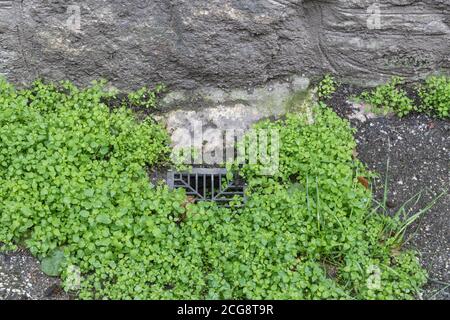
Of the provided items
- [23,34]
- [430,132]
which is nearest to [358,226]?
[430,132]

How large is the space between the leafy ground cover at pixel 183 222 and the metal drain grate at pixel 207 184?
116mm

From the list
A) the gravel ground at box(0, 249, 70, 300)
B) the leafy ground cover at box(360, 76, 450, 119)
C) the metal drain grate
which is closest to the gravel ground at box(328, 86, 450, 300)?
the leafy ground cover at box(360, 76, 450, 119)

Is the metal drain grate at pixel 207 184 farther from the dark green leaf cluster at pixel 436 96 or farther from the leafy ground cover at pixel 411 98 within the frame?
the dark green leaf cluster at pixel 436 96

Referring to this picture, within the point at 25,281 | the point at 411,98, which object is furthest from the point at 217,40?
the point at 25,281

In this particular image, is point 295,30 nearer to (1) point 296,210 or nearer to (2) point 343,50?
(2) point 343,50

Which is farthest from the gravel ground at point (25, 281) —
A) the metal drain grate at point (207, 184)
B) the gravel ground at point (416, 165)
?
the gravel ground at point (416, 165)

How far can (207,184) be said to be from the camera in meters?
4.27

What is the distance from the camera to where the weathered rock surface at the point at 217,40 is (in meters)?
4.22

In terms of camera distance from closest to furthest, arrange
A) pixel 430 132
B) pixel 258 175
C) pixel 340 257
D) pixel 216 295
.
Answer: pixel 216 295 → pixel 340 257 → pixel 258 175 → pixel 430 132

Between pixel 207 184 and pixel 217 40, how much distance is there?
983 mm

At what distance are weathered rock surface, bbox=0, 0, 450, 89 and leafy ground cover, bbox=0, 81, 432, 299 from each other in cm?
40

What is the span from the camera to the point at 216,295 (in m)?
3.52

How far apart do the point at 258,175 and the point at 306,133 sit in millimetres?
449

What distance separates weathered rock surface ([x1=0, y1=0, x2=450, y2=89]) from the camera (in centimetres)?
422
